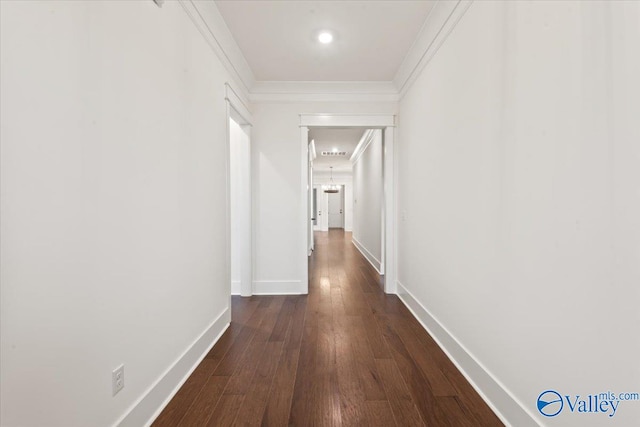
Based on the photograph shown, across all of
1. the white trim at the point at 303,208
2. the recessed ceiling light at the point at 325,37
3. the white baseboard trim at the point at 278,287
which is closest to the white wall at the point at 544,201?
the recessed ceiling light at the point at 325,37

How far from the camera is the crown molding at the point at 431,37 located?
2.15 m

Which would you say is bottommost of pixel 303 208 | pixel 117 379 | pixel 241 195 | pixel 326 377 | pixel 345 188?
pixel 326 377

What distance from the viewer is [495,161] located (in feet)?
5.50

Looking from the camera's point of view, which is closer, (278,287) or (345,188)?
(278,287)

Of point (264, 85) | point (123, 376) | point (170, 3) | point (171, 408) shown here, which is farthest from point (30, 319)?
point (264, 85)

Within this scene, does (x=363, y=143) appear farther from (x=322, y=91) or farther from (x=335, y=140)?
(x=322, y=91)

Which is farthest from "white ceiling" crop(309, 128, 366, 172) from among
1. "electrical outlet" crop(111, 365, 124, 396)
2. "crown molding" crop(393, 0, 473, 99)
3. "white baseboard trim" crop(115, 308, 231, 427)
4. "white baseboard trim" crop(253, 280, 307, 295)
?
"electrical outlet" crop(111, 365, 124, 396)

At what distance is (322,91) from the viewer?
12.6ft

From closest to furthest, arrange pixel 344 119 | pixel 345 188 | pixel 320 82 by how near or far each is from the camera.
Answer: pixel 320 82 < pixel 344 119 < pixel 345 188

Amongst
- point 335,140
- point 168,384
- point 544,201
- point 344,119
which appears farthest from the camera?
point 335,140

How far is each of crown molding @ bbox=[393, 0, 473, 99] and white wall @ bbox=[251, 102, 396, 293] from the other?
0.67 m

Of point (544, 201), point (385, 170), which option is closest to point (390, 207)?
point (385, 170)

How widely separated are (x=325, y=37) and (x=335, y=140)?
13.7 feet

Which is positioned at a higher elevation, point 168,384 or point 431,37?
point 431,37
